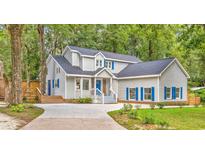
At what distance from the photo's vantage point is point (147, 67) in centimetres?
716

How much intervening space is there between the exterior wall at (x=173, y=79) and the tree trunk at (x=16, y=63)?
3.32 meters

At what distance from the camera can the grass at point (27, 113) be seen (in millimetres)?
6572

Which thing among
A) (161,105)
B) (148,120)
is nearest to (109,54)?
(161,105)

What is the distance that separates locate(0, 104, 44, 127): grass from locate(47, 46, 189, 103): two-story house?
0.49 meters

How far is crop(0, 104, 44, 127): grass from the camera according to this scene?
6.57 meters

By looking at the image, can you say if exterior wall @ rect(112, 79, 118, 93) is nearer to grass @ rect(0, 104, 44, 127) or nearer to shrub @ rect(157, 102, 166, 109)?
shrub @ rect(157, 102, 166, 109)

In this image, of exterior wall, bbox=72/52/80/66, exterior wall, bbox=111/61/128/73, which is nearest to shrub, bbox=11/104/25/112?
exterior wall, bbox=72/52/80/66

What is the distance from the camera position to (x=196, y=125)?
6508 mm

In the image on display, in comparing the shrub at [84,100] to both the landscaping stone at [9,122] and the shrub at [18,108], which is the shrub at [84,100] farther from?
the landscaping stone at [9,122]

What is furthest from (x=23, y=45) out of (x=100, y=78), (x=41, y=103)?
(x=100, y=78)

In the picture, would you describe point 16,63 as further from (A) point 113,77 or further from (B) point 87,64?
(A) point 113,77

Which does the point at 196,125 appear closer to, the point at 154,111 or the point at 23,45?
the point at 154,111
